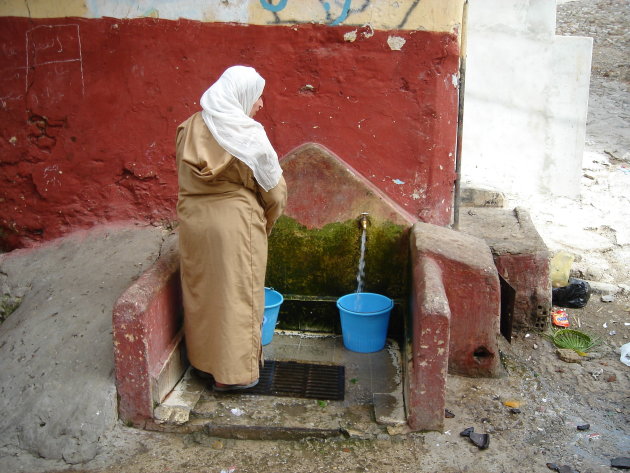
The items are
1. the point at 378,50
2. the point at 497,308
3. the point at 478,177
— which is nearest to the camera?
the point at 497,308

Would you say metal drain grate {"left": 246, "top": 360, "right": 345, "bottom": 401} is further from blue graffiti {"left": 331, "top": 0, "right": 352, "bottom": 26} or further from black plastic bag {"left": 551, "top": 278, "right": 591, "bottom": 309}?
black plastic bag {"left": 551, "top": 278, "right": 591, "bottom": 309}

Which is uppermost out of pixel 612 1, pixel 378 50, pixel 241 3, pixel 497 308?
pixel 612 1

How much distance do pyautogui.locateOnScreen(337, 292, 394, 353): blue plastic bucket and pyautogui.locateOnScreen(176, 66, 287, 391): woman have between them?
74 centimetres

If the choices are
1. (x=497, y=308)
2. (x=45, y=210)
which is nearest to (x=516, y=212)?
(x=497, y=308)

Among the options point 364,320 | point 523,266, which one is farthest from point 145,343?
point 523,266

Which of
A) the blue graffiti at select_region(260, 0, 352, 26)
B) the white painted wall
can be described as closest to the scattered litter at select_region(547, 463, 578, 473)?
the blue graffiti at select_region(260, 0, 352, 26)

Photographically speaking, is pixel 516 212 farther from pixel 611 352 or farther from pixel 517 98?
pixel 517 98

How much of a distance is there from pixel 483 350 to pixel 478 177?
161 inches

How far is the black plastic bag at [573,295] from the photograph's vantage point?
5527 millimetres

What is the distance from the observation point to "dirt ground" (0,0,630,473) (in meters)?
3.30

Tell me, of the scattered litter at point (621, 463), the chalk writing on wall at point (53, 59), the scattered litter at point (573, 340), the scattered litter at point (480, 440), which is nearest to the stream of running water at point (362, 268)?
the scattered litter at point (480, 440)

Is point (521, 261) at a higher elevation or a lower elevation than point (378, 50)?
lower

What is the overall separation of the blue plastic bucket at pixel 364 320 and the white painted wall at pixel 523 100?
12.2 ft

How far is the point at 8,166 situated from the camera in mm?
4848
